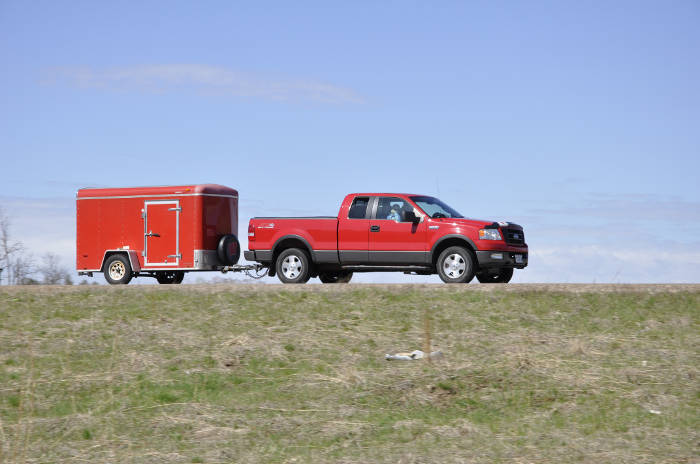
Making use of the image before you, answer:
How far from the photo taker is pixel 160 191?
2248 cm

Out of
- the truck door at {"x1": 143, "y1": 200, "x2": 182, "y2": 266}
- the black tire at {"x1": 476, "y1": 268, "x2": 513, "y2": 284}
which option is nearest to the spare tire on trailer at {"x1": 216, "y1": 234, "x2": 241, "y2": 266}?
the truck door at {"x1": 143, "y1": 200, "x2": 182, "y2": 266}

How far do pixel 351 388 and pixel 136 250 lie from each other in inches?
496

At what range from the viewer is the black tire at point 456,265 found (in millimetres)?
18297

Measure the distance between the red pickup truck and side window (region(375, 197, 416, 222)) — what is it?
2cm

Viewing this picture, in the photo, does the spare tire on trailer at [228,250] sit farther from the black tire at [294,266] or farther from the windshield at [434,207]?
the windshield at [434,207]

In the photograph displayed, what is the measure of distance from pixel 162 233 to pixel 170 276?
5.83ft

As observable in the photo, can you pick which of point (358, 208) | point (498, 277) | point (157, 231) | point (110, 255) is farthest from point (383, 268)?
point (110, 255)

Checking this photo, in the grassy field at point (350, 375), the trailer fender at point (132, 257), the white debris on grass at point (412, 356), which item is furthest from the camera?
the trailer fender at point (132, 257)

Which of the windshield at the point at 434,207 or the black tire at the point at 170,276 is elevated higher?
the windshield at the point at 434,207

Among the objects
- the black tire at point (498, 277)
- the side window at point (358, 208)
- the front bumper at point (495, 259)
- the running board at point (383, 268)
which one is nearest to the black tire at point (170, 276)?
the running board at point (383, 268)

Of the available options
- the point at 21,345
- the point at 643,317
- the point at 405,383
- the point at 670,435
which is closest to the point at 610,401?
the point at 670,435

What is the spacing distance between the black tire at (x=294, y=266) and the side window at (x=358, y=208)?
4.85ft

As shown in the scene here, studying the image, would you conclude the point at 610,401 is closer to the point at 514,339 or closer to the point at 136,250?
the point at 514,339

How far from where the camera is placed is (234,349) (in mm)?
13758
